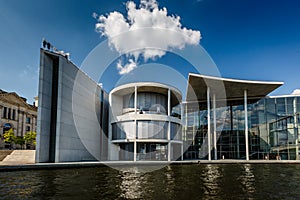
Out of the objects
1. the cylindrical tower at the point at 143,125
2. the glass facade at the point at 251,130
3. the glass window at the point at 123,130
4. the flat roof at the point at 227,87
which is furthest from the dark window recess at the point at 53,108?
the glass facade at the point at 251,130

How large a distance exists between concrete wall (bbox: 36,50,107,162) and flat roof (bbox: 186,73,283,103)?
1630 centimetres

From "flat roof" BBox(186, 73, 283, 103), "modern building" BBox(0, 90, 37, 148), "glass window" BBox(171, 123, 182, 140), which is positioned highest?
"flat roof" BBox(186, 73, 283, 103)

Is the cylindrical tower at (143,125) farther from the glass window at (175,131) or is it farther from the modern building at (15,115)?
the modern building at (15,115)

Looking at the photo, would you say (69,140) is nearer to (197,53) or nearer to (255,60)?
(197,53)

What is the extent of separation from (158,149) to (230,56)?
663 inches

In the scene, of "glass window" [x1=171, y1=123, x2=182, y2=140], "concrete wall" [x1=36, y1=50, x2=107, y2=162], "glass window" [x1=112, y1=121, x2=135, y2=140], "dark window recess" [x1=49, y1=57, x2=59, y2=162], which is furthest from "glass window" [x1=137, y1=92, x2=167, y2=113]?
"dark window recess" [x1=49, y1=57, x2=59, y2=162]

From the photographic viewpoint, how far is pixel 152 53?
143ft

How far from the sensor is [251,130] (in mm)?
41062

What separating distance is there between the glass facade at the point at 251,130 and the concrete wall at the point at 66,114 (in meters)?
19.6

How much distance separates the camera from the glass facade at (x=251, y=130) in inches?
1510

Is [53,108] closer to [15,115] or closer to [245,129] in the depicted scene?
[245,129]

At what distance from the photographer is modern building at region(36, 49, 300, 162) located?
93.0 ft

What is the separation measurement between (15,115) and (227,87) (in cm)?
5462

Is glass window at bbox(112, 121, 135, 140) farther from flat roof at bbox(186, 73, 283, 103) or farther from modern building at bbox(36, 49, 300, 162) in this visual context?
flat roof at bbox(186, 73, 283, 103)
